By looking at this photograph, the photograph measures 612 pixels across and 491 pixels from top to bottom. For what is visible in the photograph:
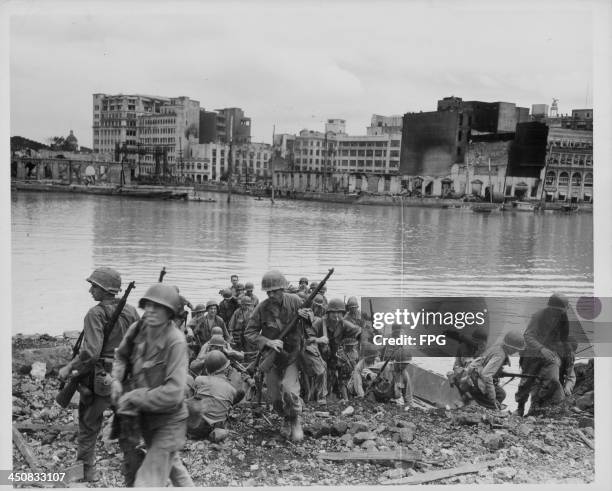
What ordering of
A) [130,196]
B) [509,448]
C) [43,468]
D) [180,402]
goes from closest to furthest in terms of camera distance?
[180,402], [43,468], [509,448], [130,196]

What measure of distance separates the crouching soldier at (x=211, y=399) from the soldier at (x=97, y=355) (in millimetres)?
456

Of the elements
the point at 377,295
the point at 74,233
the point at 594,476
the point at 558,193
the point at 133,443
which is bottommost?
the point at 594,476

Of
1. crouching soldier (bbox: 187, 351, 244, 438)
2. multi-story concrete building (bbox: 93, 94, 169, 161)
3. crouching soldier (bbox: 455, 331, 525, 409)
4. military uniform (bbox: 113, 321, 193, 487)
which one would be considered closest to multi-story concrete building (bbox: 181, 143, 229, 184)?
multi-story concrete building (bbox: 93, 94, 169, 161)

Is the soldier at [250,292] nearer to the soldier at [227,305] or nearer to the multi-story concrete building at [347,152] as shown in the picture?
the soldier at [227,305]

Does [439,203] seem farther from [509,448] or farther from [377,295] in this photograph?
[509,448]

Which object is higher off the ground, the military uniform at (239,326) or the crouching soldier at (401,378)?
the military uniform at (239,326)

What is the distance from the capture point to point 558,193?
13.7 ft

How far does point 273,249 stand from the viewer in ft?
14.7

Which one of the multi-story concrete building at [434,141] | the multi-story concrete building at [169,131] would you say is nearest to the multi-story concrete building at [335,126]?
the multi-story concrete building at [434,141]

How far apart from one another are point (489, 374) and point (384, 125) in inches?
70.4

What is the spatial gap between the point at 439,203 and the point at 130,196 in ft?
7.66

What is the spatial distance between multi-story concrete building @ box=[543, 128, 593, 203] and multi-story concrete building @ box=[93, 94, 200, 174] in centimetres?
233

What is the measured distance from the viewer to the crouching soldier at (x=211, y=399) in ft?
11.0

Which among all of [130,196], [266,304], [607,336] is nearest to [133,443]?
[266,304]
